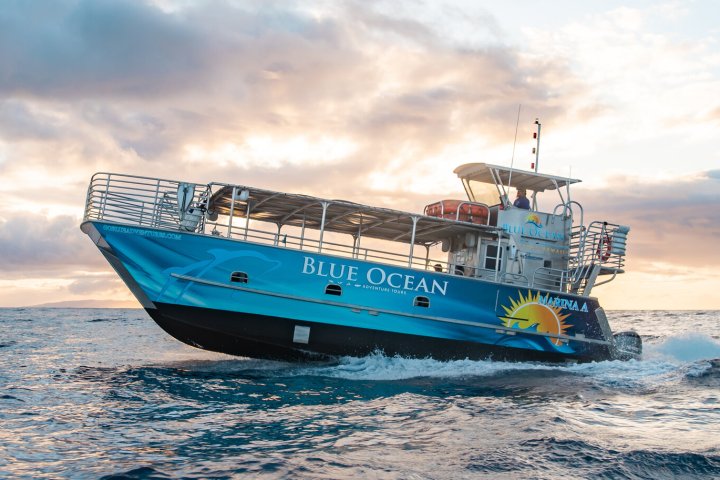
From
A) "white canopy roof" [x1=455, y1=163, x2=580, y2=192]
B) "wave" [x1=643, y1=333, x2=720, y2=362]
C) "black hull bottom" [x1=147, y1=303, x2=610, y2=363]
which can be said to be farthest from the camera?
"wave" [x1=643, y1=333, x2=720, y2=362]

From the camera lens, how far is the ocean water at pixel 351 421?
20.6 feet

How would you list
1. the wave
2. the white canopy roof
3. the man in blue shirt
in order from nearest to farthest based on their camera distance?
the man in blue shirt, the white canopy roof, the wave

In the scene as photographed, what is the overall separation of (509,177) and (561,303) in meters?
3.82

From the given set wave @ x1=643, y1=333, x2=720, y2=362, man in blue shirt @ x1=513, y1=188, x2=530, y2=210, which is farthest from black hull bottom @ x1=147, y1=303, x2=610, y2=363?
wave @ x1=643, y1=333, x2=720, y2=362

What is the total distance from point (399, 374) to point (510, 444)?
5827 mm

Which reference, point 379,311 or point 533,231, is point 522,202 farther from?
point 379,311

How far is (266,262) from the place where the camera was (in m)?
13.5

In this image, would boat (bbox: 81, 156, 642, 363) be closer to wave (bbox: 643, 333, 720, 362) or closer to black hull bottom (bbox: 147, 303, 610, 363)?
black hull bottom (bbox: 147, 303, 610, 363)

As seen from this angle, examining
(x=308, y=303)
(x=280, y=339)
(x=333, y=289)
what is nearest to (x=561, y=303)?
(x=333, y=289)

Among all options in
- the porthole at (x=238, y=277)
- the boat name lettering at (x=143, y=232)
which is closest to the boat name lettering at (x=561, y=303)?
the porthole at (x=238, y=277)

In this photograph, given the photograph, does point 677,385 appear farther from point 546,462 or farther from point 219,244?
point 219,244

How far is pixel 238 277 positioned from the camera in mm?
13359

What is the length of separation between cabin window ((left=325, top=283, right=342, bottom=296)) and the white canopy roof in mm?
6031

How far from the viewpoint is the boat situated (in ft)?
43.2
